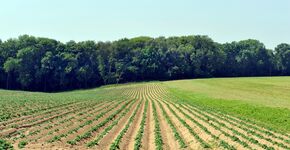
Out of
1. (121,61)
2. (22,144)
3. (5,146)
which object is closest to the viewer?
(5,146)

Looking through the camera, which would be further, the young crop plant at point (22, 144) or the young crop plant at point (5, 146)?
the young crop plant at point (22, 144)

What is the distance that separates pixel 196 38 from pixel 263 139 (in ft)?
418

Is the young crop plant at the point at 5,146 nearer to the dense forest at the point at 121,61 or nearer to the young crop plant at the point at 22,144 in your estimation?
the young crop plant at the point at 22,144

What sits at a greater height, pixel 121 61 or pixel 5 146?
pixel 121 61

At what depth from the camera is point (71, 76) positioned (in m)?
117

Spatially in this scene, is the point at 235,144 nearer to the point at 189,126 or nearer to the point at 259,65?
the point at 189,126

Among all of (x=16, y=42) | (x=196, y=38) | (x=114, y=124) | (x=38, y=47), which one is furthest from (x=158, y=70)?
(x=114, y=124)

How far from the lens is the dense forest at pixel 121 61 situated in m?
116

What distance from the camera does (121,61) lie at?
127 meters

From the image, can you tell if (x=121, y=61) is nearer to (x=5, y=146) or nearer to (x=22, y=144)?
(x=22, y=144)

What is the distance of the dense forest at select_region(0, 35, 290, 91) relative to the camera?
116 m

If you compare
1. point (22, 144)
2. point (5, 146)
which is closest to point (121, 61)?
point (22, 144)

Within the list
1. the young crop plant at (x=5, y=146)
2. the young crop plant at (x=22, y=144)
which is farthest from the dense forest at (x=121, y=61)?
the young crop plant at (x=5, y=146)

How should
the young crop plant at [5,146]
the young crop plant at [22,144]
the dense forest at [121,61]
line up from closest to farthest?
the young crop plant at [5,146], the young crop plant at [22,144], the dense forest at [121,61]
